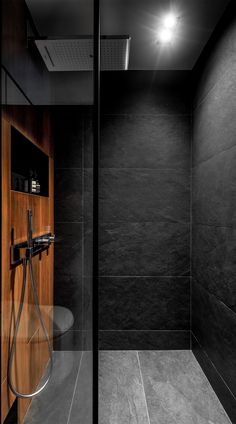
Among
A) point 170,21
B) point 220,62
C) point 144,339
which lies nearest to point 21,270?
point 220,62

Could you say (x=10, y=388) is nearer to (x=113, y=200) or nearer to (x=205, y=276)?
(x=205, y=276)

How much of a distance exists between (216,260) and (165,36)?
1.60 metres

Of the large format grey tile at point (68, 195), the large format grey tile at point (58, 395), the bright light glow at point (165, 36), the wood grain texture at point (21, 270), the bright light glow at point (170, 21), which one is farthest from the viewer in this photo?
the bright light glow at point (165, 36)

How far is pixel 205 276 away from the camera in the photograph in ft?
6.96

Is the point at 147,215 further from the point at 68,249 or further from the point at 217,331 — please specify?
the point at 68,249

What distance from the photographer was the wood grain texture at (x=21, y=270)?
0.69 metres

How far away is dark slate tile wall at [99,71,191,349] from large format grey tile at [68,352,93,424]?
1543 mm

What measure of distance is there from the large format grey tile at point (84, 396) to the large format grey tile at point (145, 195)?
162 centimetres

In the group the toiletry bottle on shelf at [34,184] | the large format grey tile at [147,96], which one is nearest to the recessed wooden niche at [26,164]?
the toiletry bottle on shelf at [34,184]

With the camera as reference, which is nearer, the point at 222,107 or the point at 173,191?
the point at 222,107

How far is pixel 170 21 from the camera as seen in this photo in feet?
6.27

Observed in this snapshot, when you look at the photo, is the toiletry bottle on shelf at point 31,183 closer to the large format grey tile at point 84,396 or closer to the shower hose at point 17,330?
the shower hose at point 17,330

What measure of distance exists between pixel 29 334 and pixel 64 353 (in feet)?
0.54

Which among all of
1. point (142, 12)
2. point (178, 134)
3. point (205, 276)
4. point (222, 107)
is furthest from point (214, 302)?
point (142, 12)
